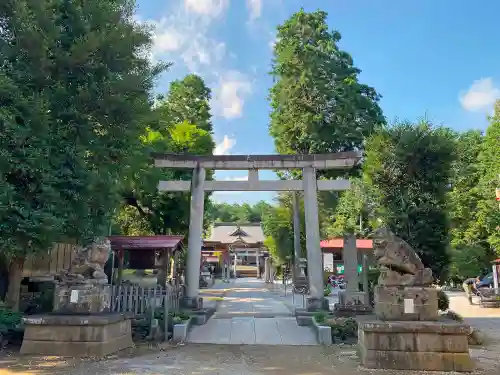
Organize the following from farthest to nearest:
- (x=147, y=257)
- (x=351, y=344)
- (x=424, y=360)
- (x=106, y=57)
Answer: (x=147, y=257)
(x=106, y=57)
(x=351, y=344)
(x=424, y=360)

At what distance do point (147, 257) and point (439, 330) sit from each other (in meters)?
12.4

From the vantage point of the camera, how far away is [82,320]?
765 centimetres

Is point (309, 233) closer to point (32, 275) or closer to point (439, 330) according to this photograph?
point (439, 330)

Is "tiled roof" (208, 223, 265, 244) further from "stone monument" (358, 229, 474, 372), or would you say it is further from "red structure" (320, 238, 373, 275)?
"stone monument" (358, 229, 474, 372)

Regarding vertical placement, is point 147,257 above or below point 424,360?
above

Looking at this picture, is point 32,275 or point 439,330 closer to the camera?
point 439,330

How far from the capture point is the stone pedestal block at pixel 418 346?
6902mm

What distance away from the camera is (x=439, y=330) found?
6.98 metres

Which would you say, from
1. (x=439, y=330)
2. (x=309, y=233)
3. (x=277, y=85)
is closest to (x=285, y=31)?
(x=277, y=85)

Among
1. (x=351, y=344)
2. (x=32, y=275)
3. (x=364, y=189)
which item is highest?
(x=364, y=189)

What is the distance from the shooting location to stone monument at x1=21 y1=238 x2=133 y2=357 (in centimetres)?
766

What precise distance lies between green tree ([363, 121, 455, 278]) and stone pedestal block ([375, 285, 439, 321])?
309 cm

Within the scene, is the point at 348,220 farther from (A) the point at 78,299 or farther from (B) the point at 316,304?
(A) the point at 78,299

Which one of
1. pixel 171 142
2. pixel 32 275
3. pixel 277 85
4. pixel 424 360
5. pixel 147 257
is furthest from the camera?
pixel 277 85
